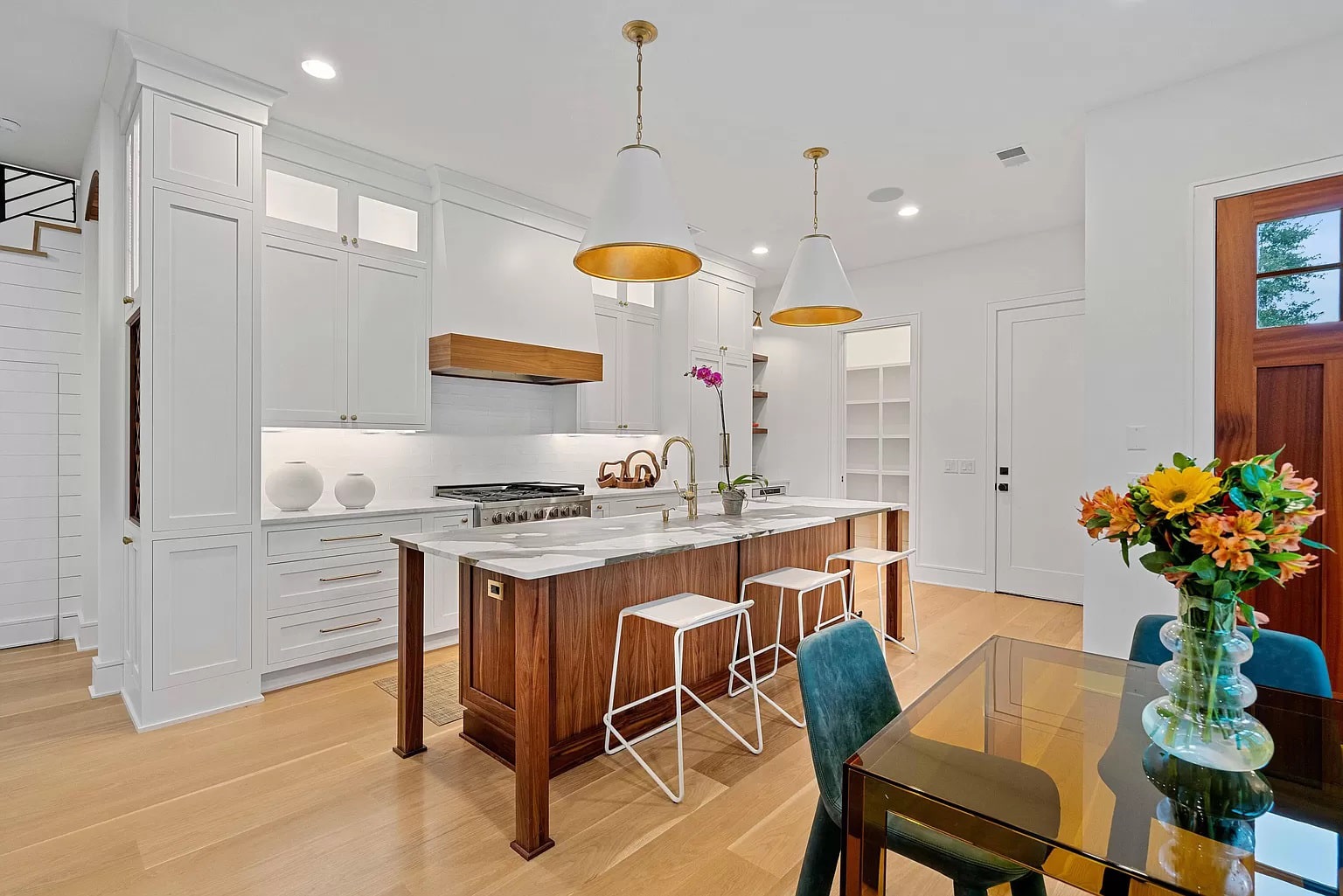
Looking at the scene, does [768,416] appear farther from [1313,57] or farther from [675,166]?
[1313,57]

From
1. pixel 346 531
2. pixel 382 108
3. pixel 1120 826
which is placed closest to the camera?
pixel 1120 826

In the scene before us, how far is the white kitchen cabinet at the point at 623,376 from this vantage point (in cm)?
484

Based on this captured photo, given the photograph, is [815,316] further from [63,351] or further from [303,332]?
[63,351]

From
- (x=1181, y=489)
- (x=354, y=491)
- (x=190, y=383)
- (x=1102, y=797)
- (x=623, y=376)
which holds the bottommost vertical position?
(x=1102, y=797)

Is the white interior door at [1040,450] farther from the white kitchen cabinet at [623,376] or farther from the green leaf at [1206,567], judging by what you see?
the green leaf at [1206,567]

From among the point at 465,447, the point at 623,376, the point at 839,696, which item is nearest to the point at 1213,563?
the point at 839,696

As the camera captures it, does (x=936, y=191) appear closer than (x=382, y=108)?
No

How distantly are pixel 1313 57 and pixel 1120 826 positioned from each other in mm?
3352

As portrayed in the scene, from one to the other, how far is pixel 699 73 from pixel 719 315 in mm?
2882

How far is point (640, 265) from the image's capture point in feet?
8.98

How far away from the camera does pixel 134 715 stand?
111 inches


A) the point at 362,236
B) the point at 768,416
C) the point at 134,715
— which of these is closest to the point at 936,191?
the point at 768,416

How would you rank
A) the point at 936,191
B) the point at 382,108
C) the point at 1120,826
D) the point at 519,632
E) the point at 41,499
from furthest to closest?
the point at 936,191 < the point at 41,499 < the point at 382,108 < the point at 519,632 < the point at 1120,826

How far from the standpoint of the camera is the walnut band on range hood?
3830 mm
